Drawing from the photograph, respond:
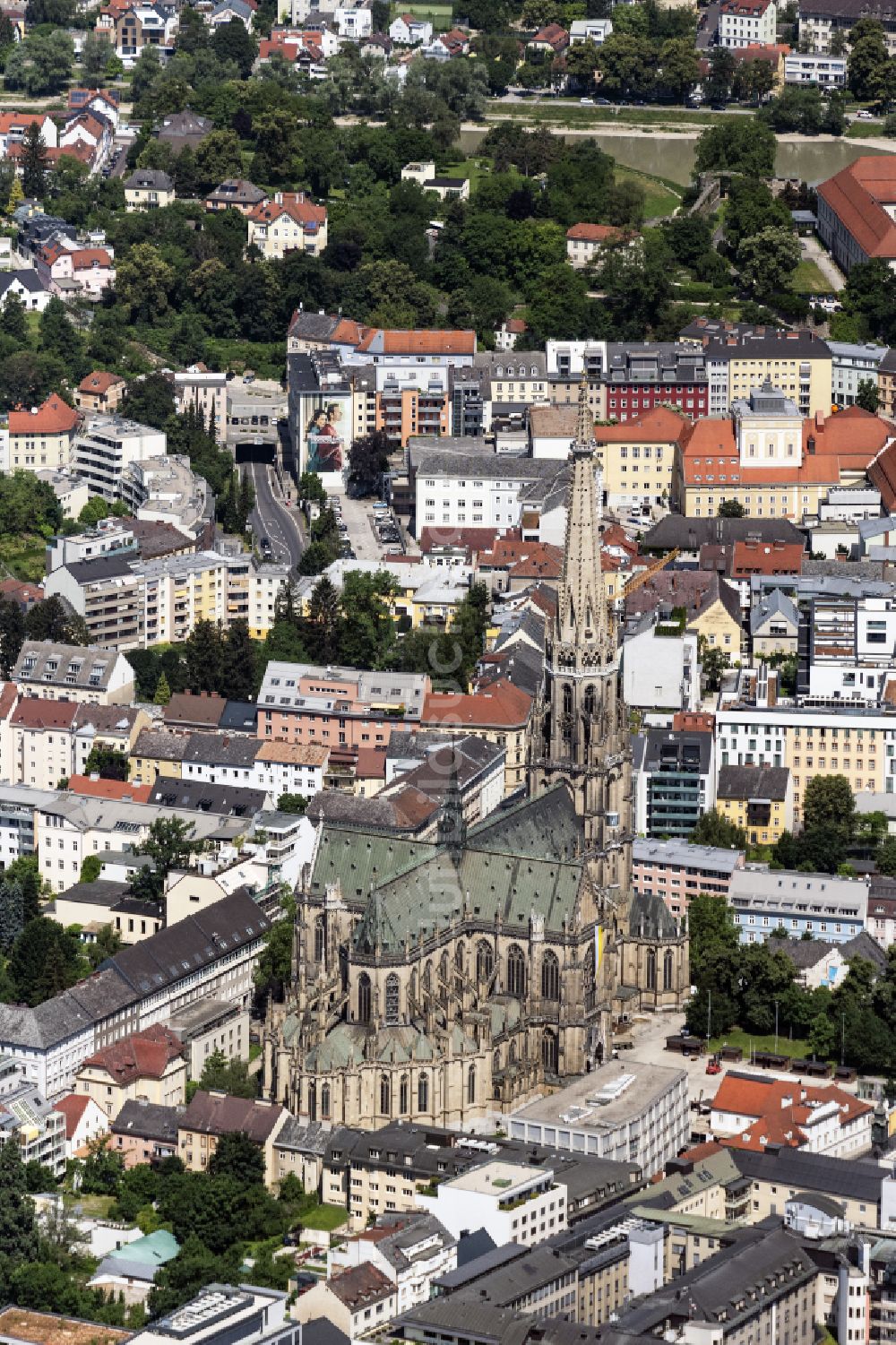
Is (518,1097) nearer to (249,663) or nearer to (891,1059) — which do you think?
(891,1059)

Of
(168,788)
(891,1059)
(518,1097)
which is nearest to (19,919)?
(168,788)

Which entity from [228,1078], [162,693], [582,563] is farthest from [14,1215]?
[162,693]

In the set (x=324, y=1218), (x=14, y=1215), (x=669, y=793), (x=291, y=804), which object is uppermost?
(x=669, y=793)

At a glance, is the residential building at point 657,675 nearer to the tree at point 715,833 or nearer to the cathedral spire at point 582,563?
the tree at point 715,833

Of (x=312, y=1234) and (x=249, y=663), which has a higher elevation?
(x=249, y=663)

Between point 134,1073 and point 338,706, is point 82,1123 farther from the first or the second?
point 338,706

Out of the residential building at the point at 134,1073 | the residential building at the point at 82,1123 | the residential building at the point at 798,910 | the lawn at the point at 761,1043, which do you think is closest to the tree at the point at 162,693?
the residential building at the point at 798,910

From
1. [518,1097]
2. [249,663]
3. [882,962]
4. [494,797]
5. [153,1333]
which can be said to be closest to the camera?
[153,1333]

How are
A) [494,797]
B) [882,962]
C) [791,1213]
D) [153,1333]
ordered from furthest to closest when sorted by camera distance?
1. [494,797]
2. [882,962]
3. [791,1213]
4. [153,1333]
